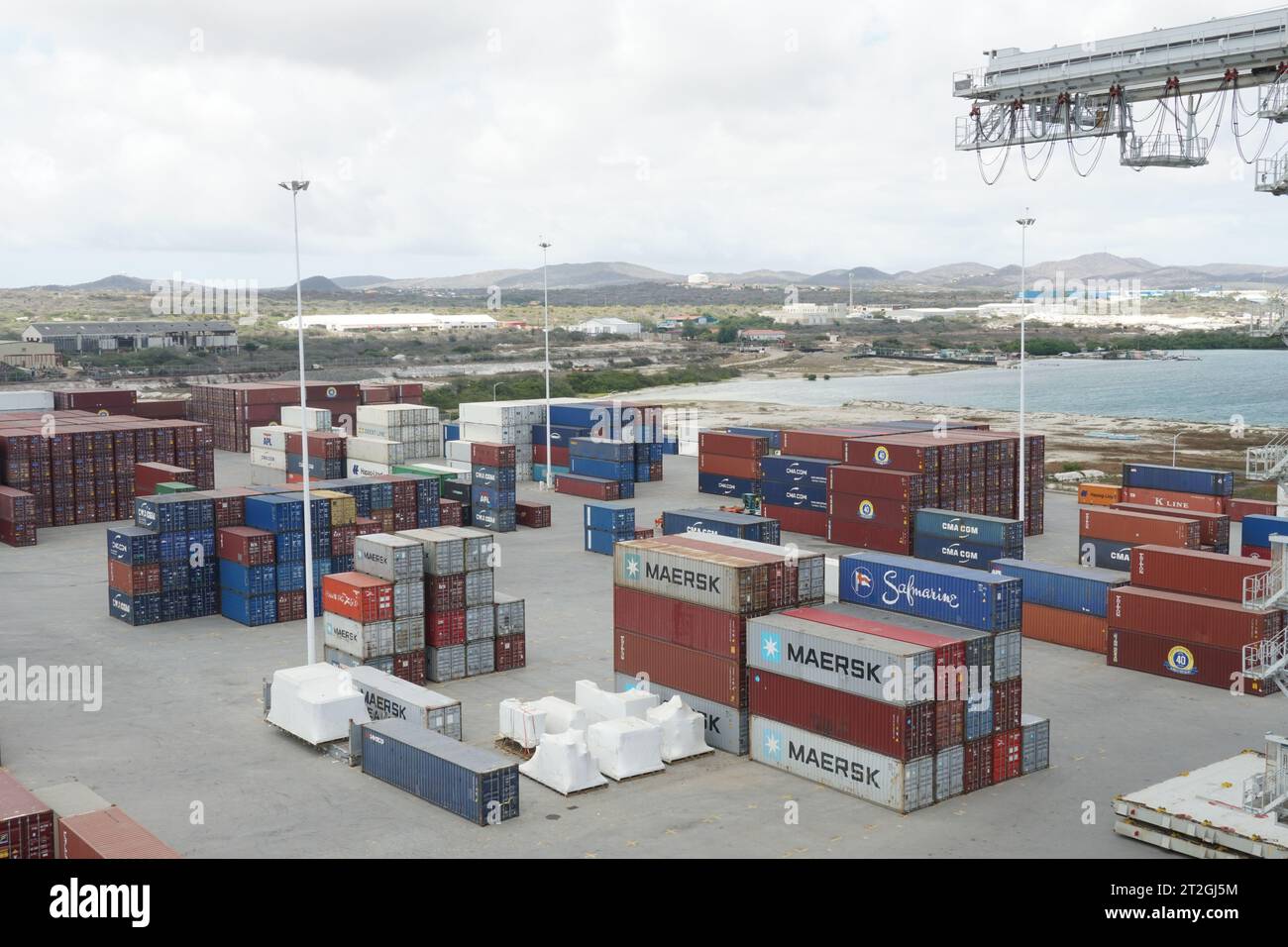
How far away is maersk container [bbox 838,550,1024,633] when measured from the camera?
31.9 m

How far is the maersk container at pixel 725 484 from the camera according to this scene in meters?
79.4

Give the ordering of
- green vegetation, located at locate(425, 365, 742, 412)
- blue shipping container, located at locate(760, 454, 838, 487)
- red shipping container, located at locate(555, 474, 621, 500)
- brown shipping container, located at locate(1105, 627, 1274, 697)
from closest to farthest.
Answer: brown shipping container, located at locate(1105, 627, 1274, 697) < blue shipping container, located at locate(760, 454, 838, 487) < red shipping container, located at locate(555, 474, 621, 500) < green vegetation, located at locate(425, 365, 742, 412)

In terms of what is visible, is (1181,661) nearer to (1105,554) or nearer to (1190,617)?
(1190,617)

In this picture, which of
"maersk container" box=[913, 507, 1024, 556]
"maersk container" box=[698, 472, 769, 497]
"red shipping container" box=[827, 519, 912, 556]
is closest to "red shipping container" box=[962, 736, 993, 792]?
"maersk container" box=[913, 507, 1024, 556]

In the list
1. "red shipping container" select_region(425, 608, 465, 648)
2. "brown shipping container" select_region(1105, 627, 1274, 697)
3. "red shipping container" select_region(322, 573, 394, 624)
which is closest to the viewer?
"red shipping container" select_region(322, 573, 394, 624)

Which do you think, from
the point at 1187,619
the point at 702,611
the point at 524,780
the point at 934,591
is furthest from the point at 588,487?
the point at 524,780

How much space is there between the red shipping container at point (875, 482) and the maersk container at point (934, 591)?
24123 millimetres

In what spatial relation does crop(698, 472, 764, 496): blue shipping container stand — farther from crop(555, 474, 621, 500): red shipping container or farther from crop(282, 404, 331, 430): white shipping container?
crop(282, 404, 331, 430): white shipping container

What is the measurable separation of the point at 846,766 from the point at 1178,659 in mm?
16969

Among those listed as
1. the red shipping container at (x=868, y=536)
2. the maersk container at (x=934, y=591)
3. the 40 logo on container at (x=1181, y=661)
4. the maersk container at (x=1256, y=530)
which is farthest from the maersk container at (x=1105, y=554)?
the maersk container at (x=934, y=591)

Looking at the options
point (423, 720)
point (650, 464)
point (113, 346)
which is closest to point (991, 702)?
point (423, 720)

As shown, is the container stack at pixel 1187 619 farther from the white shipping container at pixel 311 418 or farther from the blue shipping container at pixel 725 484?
the white shipping container at pixel 311 418

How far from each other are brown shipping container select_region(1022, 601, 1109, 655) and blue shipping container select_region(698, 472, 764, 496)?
32.6 m

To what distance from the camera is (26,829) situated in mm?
24234
